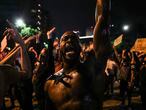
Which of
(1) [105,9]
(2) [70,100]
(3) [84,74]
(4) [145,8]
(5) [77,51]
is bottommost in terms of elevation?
(2) [70,100]

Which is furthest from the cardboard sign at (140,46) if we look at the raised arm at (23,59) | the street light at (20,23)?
the street light at (20,23)

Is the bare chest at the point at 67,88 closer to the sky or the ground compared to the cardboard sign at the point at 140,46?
closer to the ground

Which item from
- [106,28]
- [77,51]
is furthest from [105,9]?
[77,51]

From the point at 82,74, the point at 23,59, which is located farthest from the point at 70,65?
the point at 23,59

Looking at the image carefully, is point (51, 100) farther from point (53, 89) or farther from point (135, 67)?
point (135, 67)

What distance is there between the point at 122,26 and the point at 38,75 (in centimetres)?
4124

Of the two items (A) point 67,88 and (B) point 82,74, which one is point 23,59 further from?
(B) point 82,74

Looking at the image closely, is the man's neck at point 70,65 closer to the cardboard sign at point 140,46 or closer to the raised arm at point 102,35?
the raised arm at point 102,35

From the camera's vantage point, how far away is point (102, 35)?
347 cm

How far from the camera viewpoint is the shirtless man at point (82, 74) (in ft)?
11.2

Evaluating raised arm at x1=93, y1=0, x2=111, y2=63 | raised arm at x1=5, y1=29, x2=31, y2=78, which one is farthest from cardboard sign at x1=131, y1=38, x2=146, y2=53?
raised arm at x1=93, y1=0, x2=111, y2=63

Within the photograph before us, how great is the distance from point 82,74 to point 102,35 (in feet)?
1.35

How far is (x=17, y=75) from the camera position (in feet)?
13.5

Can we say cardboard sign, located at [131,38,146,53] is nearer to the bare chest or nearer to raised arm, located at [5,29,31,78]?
raised arm, located at [5,29,31,78]
